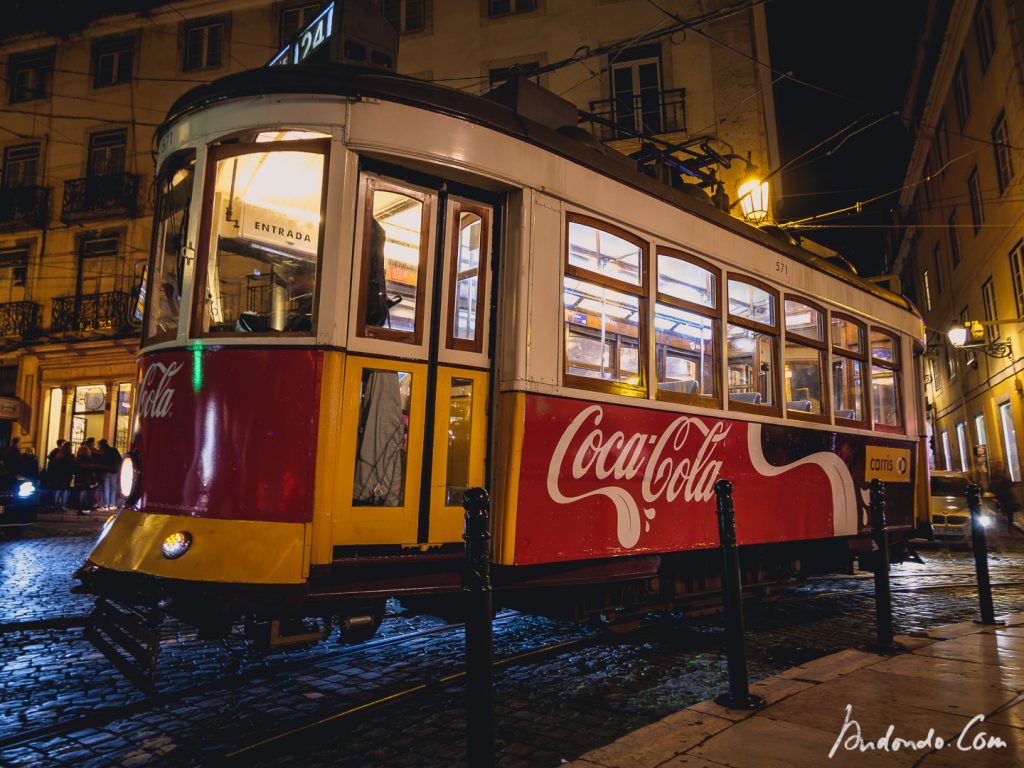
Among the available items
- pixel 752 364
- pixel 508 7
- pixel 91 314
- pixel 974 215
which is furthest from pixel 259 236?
pixel 974 215

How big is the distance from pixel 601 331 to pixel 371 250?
1820 millimetres

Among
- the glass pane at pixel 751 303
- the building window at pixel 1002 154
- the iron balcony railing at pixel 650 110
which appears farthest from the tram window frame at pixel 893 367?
the building window at pixel 1002 154

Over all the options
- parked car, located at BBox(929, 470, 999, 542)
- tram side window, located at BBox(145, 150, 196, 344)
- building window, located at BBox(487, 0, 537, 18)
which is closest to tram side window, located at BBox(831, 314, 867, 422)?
tram side window, located at BBox(145, 150, 196, 344)

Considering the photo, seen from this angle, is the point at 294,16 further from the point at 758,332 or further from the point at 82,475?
the point at 758,332

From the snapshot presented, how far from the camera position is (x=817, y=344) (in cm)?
650

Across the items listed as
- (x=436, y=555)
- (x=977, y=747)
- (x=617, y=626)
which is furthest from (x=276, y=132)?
(x=977, y=747)

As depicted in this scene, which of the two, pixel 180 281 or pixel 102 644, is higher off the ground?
pixel 180 281

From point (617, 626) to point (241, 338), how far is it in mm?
3267

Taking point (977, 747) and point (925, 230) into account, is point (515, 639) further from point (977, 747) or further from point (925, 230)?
point (925, 230)

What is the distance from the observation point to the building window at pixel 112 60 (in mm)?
21391

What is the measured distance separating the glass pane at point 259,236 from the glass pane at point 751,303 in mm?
3422

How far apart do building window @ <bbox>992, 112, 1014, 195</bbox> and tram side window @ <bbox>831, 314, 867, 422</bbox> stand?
14150mm

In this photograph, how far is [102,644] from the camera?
11.8 ft

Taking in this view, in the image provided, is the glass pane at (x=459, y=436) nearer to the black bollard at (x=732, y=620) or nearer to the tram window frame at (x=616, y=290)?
the tram window frame at (x=616, y=290)
